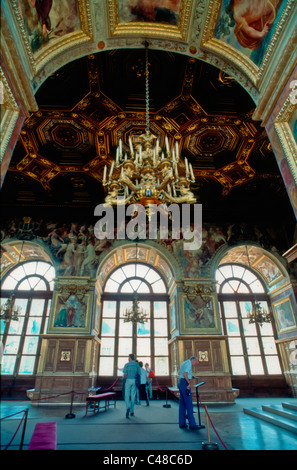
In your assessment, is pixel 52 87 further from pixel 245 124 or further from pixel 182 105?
pixel 245 124

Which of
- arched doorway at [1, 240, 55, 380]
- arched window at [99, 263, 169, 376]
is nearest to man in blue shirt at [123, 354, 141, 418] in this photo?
arched window at [99, 263, 169, 376]

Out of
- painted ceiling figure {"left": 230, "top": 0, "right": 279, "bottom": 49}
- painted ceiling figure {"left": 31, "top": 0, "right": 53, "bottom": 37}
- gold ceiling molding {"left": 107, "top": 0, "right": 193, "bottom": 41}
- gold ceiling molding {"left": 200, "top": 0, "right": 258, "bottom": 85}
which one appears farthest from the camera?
gold ceiling molding {"left": 107, "top": 0, "right": 193, "bottom": 41}

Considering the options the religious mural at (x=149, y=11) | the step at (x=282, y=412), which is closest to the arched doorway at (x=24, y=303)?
the religious mural at (x=149, y=11)

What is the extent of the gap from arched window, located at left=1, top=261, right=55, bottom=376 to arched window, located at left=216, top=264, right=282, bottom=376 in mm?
8438

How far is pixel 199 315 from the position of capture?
34.7 feet

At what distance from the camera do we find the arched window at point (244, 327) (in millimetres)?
12094

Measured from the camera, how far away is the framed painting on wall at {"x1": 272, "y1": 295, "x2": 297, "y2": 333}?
10969 mm

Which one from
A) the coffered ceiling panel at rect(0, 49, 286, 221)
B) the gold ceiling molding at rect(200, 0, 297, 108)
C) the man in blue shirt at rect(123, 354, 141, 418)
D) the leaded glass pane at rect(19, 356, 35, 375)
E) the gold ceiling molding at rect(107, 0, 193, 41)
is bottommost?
the man in blue shirt at rect(123, 354, 141, 418)

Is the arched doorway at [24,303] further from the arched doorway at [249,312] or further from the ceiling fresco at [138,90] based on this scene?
the arched doorway at [249,312]

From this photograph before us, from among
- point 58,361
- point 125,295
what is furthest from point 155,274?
point 58,361

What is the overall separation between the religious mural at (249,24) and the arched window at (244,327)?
9.20 m

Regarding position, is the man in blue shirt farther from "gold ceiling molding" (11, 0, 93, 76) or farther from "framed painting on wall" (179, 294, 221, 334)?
"gold ceiling molding" (11, 0, 93, 76)

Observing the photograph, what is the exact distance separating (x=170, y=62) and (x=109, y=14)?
2.00 m
